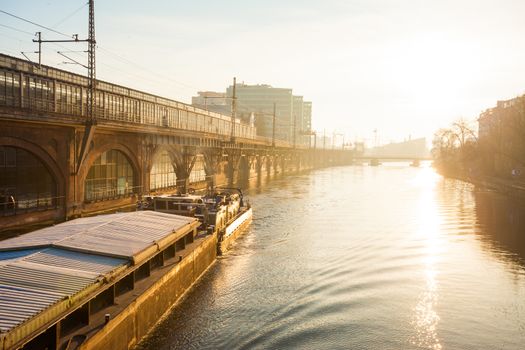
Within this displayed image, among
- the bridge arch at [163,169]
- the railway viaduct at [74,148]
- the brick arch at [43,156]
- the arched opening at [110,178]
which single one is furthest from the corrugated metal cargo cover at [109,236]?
the bridge arch at [163,169]

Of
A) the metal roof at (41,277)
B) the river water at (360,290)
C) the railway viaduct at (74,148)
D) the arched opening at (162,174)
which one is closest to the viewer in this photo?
the metal roof at (41,277)

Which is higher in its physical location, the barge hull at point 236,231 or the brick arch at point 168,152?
the brick arch at point 168,152

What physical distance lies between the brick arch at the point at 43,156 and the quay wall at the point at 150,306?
58.4 ft

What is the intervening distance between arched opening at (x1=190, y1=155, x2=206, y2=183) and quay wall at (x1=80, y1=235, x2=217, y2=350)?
52.6 metres

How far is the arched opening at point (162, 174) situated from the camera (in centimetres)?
6199

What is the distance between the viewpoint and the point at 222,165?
91.2 metres

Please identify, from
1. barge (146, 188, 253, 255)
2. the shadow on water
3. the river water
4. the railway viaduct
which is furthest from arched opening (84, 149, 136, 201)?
the shadow on water

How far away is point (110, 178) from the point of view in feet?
164

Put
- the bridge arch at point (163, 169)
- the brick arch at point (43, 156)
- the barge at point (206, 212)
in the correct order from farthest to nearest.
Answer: the bridge arch at point (163, 169) < the brick arch at point (43, 156) < the barge at point (206, 212)

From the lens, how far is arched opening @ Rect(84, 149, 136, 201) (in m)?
46.8

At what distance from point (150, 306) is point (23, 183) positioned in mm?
23853

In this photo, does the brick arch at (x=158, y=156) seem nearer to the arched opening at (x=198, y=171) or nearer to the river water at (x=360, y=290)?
the arched opening at (x=198, y=171)

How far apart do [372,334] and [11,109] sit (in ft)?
94.4

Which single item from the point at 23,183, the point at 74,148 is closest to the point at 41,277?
the point at 23,183
